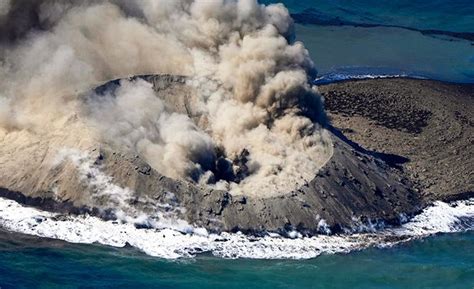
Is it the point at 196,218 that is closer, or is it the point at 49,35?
the point at 196,218

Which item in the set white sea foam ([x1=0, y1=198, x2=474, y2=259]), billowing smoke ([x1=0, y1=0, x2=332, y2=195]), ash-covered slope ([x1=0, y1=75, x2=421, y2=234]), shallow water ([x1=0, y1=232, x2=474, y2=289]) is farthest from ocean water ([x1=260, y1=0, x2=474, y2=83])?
shallow water ([x1=0, y1=232, x2=474, y2=289])

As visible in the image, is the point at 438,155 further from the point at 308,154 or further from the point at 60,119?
the point at 60,119

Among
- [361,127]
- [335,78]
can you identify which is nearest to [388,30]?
[335,78]

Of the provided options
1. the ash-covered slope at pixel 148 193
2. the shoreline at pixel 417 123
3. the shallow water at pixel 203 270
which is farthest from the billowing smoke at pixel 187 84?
the shoreline at pixel 417 123

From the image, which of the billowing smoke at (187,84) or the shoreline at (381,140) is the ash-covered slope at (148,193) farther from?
the billowing smoke at (187,84)

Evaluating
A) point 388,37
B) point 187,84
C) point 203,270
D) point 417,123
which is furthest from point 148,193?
point 388,37

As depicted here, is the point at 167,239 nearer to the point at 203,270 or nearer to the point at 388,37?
the point at 203,270
